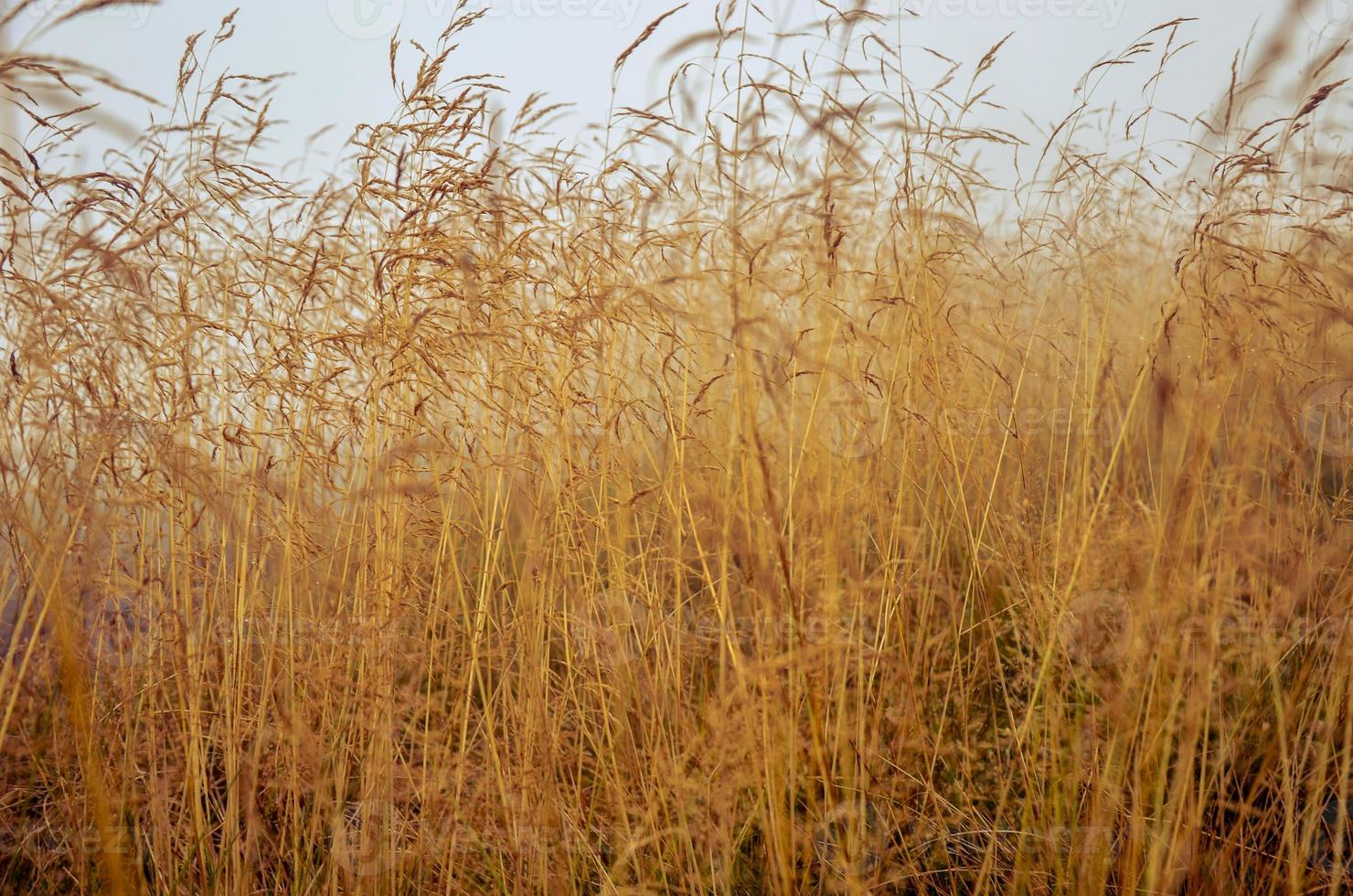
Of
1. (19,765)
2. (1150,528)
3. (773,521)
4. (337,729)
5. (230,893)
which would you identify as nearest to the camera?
(773,521)

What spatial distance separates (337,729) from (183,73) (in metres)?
1.25

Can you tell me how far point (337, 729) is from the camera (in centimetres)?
156

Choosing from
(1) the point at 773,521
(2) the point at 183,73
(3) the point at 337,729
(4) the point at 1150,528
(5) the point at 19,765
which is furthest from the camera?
(5) the point at 19,765

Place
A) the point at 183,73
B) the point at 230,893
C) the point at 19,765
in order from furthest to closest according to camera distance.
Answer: the point at 19,765, the point at 183,73, the point at 230,893

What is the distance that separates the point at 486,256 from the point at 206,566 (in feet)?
2.48

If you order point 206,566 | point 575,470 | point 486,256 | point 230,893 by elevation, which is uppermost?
point 486,256

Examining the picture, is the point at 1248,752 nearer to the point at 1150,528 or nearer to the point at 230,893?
the point at 1150,528

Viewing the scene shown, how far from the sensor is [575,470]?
1581 mm

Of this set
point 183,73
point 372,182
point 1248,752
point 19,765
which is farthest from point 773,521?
point 19,765

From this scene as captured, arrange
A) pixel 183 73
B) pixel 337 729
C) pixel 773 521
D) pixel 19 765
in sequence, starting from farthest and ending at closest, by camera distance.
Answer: pixel 19 765 → pixel 183 73 → pixel 337 729 → pixel 773 521

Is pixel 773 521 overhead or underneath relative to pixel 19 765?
overhead

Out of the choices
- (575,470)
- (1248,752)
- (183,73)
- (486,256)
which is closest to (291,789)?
(575,470)

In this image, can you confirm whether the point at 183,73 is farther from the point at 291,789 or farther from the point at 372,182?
the point at 291,789

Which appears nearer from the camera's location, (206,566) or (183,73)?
(206,566)
